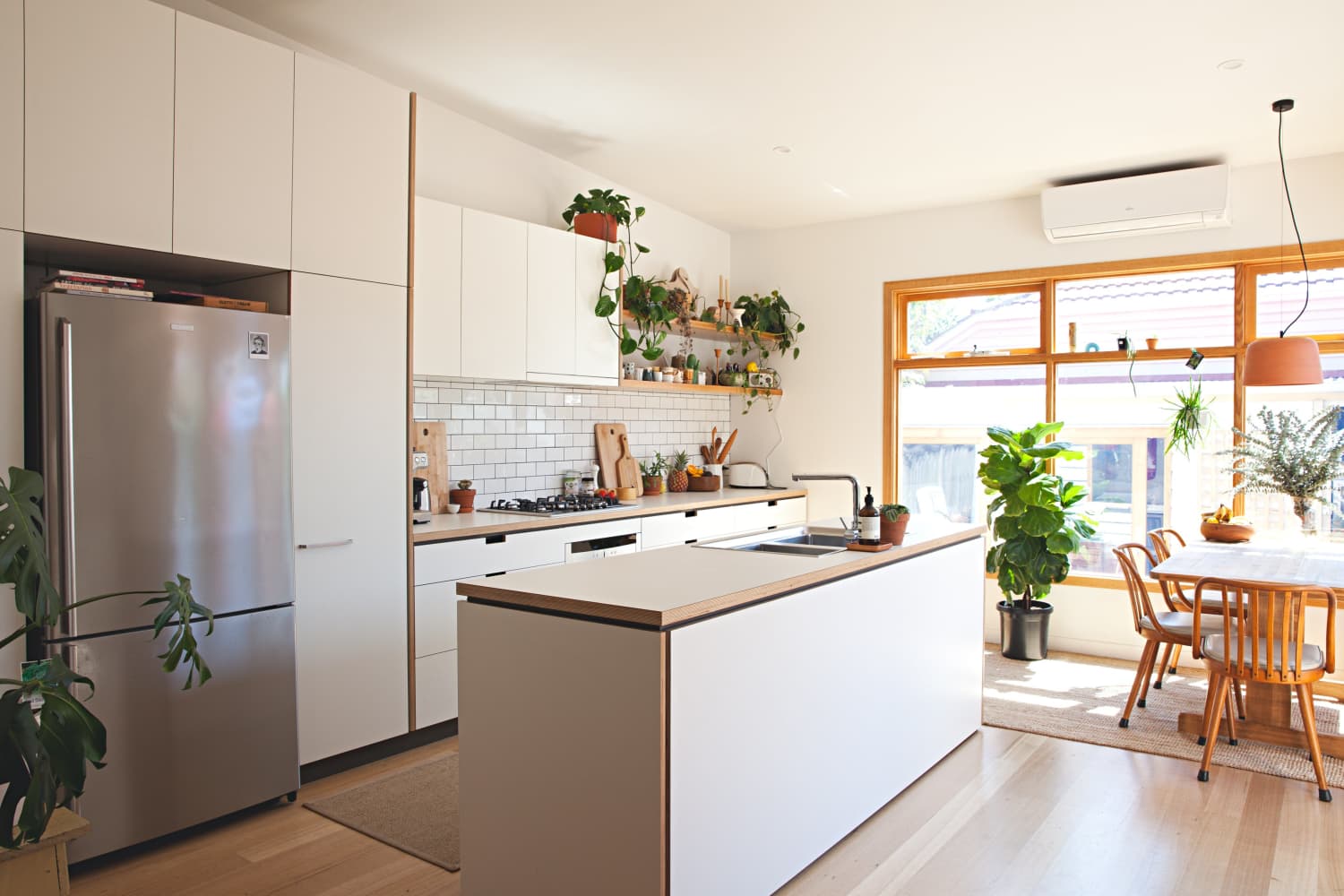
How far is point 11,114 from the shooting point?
254 cm

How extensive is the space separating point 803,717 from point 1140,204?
385 cm

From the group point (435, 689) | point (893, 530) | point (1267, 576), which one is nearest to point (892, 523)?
point (893, 530)

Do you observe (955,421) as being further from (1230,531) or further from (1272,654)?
(1272,654)

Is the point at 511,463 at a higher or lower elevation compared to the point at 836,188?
lower

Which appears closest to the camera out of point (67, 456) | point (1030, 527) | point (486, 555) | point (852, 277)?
point (67, 456)

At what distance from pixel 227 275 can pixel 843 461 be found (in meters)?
4.22

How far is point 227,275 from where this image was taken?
3.33 metres

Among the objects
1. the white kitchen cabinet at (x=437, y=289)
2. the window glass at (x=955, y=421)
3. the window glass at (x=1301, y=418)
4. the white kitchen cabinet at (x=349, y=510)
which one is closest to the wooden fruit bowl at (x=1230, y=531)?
the window glass at (x=1301, y=418)

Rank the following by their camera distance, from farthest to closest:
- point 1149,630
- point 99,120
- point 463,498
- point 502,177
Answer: point 502,177 → point 463,498 → point 1149,630 → point 99,120

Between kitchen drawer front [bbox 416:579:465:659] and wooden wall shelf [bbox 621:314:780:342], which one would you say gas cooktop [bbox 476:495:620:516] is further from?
wooden wall shelf [bbox 621:314:780:342]

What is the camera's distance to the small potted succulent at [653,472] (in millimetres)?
5828

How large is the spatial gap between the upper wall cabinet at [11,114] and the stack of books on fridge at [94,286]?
18 cm

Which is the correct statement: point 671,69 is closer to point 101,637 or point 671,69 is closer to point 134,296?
point 134,296

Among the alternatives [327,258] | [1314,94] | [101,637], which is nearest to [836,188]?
[1314,94]
